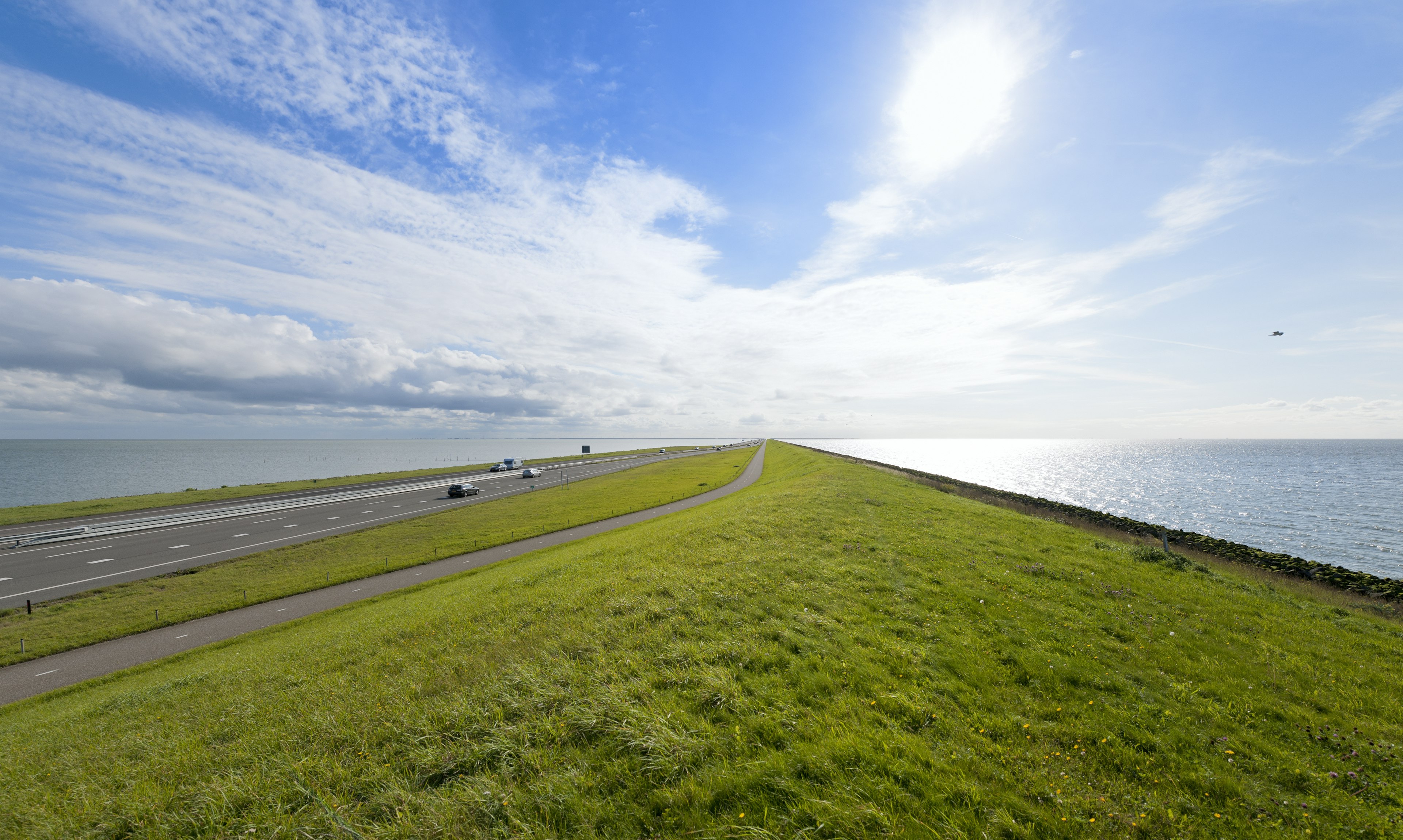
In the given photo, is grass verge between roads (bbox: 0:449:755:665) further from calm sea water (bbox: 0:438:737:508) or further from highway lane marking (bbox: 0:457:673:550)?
calm sea water (bbox: 0:438:737:508)

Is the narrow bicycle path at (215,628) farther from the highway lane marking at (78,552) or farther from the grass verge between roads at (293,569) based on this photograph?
the highway lane marking at (78,552)

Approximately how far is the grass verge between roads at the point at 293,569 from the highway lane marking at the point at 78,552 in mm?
14362

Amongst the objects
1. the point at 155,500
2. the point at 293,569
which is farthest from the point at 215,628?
the point at 155,500

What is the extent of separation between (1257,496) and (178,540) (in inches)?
4589

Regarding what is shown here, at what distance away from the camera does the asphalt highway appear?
29.0 meters

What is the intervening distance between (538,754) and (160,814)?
5.24m

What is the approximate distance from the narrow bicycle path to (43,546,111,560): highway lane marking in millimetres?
25340

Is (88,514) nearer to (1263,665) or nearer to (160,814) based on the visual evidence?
(160,814)

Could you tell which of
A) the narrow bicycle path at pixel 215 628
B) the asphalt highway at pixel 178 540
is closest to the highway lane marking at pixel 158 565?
the asphalt highway at pixel 178 540

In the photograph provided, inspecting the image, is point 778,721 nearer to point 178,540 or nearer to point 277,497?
point 178,540

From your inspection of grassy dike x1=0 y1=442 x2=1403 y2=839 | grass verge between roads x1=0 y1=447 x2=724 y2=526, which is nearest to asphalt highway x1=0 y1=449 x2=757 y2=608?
grass verge between roads x1=0 y1=447 x2=724 y2=526

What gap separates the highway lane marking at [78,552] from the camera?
34312 millimetres

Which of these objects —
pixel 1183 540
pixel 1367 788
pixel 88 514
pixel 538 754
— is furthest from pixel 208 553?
pixel 1183 540

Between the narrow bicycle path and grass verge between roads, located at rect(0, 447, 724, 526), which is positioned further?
grass verge between roads, located at rect(0, 447, 724, 526)
